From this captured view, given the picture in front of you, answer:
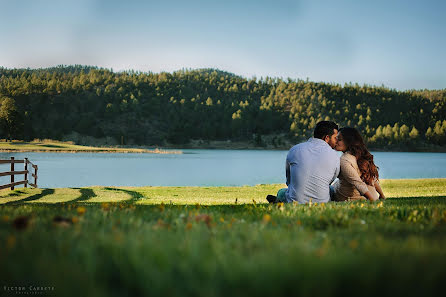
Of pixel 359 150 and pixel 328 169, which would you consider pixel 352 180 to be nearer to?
pixel 359 150

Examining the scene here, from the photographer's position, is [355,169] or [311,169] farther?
[355,169]

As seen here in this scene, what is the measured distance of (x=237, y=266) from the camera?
2.01 metres

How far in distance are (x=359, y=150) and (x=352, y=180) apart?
62cm

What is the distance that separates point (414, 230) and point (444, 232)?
24 cm

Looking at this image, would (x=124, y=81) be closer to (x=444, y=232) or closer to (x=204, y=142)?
(x=204, y=142)

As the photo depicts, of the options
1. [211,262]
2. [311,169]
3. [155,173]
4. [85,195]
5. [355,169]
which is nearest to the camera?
[211,262]

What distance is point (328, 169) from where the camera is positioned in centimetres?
666

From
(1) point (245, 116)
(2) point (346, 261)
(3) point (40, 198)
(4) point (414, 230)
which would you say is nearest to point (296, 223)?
(4) point (414, 230)

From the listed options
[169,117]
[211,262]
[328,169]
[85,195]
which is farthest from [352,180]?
[169,117]

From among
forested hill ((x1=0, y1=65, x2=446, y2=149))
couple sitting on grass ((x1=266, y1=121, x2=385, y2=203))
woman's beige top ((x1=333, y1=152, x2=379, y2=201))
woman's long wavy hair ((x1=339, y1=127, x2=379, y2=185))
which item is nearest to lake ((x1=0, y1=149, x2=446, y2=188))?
woman's beige top ((x1=333, y1=152, x2=379, y2=201))

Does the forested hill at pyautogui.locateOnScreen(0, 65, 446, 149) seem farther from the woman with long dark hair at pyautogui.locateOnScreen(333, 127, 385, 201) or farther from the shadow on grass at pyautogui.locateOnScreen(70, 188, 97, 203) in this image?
the woman with long dark hair at pyautogui.locateOnScreen(333, 127, 385, 201)

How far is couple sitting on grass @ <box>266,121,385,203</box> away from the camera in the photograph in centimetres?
661

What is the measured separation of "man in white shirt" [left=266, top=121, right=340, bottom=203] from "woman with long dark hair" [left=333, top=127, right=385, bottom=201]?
0.40 m

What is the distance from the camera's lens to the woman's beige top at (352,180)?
280 inches
